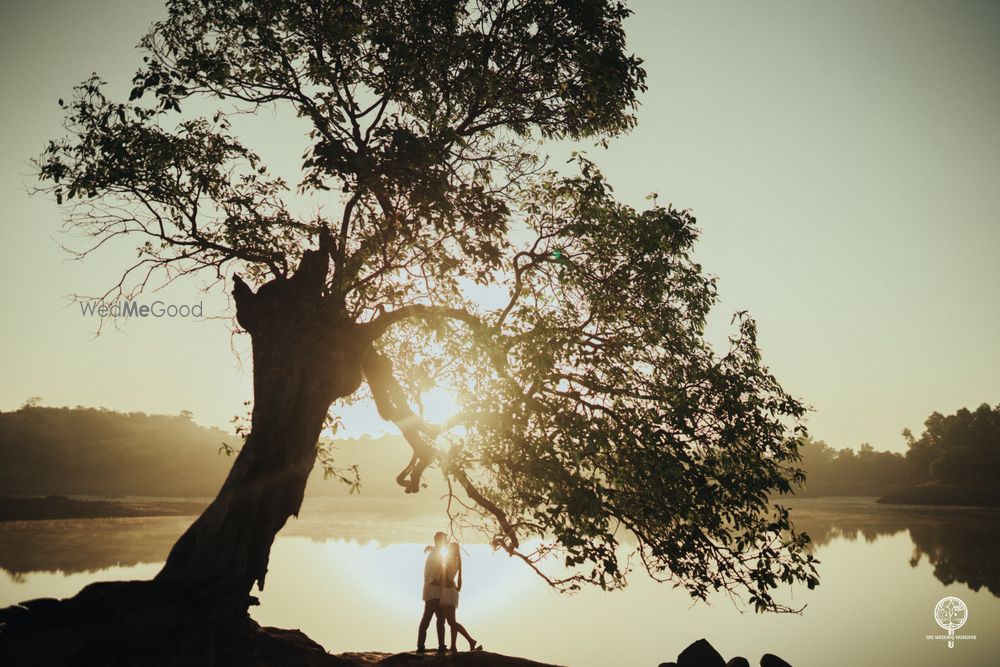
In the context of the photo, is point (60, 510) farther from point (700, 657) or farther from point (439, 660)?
point (700, 657)

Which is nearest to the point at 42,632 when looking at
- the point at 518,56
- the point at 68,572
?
the point at 518,56

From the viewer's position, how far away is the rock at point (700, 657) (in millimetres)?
11656

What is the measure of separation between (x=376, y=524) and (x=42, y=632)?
46.8 metres

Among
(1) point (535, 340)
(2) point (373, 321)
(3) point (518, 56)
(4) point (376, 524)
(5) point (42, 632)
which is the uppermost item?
(3) point (518, 56)

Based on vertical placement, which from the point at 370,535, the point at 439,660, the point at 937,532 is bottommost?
the point at 370,535

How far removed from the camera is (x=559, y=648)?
58.5ft

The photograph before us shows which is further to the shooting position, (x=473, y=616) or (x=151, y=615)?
(x=473, y=616)

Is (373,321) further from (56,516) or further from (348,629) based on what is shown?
(56,516)

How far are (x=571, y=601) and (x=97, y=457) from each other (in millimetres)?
77883

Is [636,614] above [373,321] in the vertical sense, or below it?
below

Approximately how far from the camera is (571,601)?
2491cm
